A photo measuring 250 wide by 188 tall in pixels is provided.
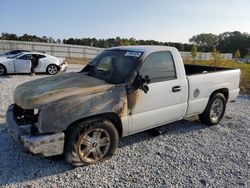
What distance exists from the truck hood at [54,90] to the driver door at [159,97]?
651 mm

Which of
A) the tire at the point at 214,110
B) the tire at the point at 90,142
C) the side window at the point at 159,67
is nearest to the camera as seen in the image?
the tire at the point at 90,142

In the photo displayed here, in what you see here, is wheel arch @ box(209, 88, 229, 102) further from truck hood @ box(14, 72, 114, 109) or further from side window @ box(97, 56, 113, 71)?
truck hood @ box(14, 72, 114, 109)

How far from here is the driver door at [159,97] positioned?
4.18 m

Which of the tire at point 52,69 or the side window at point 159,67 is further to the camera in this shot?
the tire at point 52,69

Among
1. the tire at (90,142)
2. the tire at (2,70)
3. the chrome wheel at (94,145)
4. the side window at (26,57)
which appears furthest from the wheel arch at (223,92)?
the tire at (2,70)

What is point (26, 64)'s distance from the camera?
45.1 ft

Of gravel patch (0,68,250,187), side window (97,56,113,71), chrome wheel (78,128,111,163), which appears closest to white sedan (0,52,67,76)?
gravel patch (0,68,250,187)

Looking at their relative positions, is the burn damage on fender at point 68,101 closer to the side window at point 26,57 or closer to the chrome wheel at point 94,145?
the chrome wheel at point 94,145

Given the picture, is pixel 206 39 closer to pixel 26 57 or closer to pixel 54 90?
pixel 26 57

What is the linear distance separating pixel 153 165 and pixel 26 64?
38.1ft

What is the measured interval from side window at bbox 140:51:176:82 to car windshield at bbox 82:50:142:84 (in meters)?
0.19

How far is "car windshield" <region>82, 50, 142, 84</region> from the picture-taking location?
4.19m

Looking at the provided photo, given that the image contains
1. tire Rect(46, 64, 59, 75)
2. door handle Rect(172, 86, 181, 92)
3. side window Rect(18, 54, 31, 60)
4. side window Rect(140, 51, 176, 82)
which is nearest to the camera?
side window Rect(140, 51, 176, 82)


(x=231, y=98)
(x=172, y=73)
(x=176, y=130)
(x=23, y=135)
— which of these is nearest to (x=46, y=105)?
(x=23, y=135)
